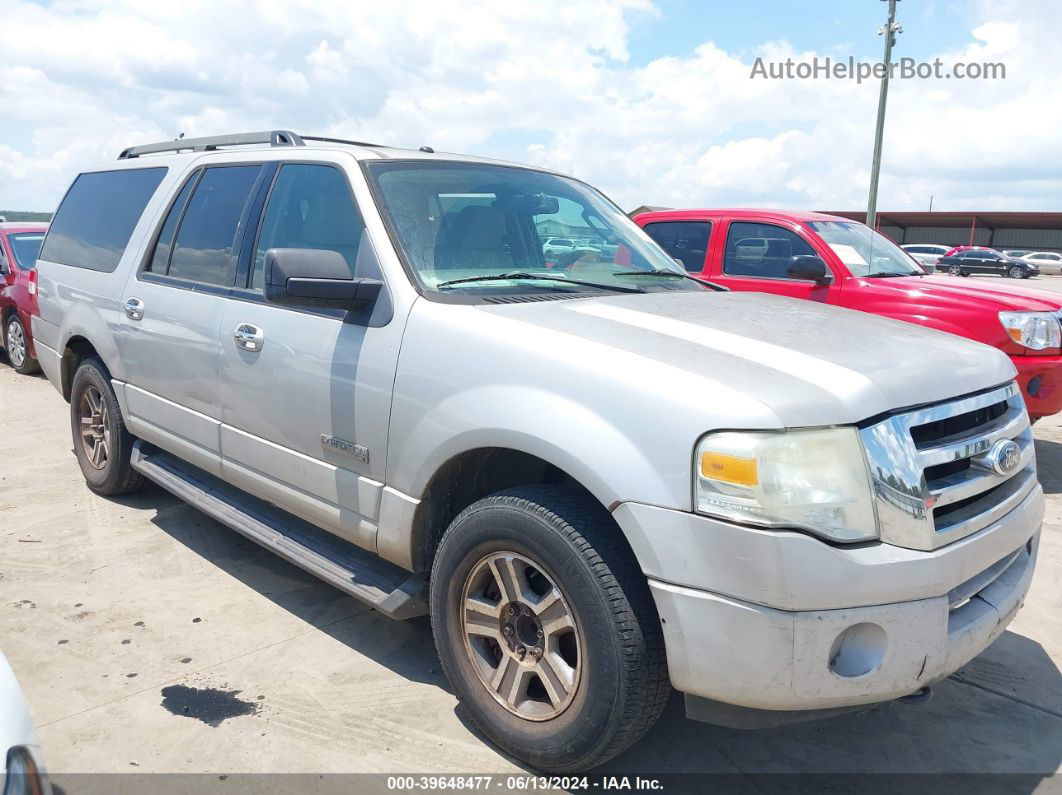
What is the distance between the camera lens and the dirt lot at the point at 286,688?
9.00 ft

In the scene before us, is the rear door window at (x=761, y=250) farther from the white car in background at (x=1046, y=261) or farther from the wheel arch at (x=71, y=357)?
the white car in background at (x=1046, y=261)

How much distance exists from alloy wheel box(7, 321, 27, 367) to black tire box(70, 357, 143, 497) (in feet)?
16.9

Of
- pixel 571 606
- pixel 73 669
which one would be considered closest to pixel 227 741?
pixel 73 669

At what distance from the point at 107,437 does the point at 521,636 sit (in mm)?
3328

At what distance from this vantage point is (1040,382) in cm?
570

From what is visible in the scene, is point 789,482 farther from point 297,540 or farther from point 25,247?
point 25,247

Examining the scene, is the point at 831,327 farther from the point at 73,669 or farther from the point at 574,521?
the point at 73,669

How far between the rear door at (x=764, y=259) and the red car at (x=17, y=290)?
7.36m

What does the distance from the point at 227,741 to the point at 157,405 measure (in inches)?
78.6

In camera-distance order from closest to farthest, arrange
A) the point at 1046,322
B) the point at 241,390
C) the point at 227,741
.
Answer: the point at 227,741 → the point at 241,390 → the point at 1046,322

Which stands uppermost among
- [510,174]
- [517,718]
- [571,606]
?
[510,174]

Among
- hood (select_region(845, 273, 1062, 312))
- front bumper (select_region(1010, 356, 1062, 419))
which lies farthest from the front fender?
hood (select_region(845, 273, 1062, 312))

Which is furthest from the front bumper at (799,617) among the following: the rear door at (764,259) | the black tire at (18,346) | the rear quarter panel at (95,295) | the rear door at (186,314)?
the black tire at (18,346)

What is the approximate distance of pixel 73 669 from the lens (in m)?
3.23
